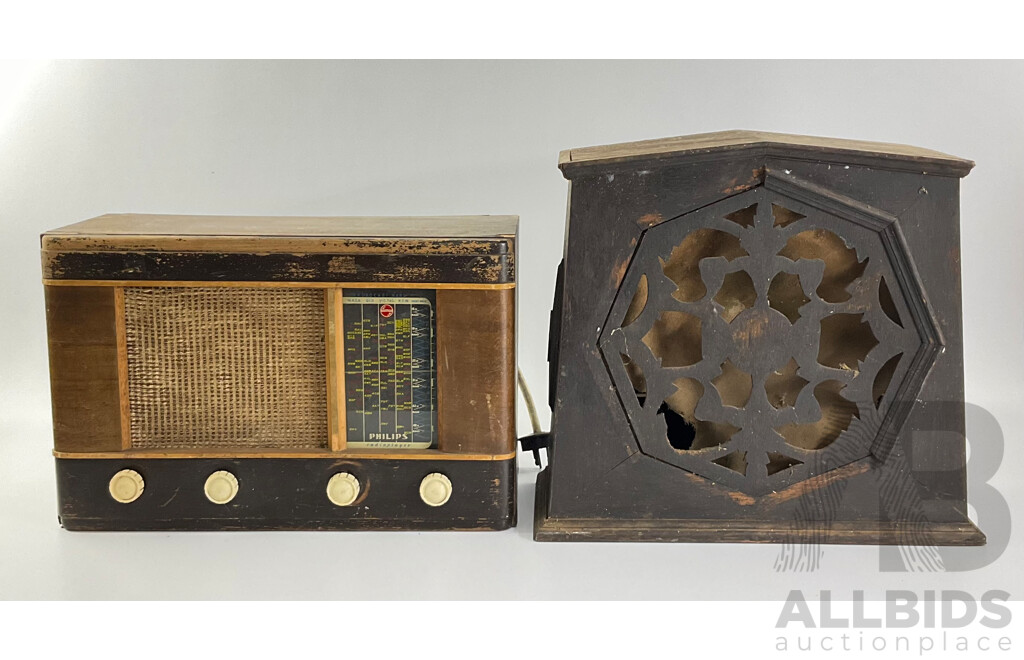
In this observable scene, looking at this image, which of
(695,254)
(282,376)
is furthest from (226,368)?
(695,254)

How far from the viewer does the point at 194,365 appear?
7.26ft

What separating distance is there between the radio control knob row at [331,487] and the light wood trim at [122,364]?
0.21ft

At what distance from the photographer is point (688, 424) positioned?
2.36m

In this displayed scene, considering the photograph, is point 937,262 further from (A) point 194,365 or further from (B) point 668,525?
(A) point 194,365

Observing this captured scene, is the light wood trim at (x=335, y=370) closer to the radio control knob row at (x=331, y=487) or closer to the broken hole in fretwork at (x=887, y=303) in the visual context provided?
the radio control knob row at (x=331, y=487)

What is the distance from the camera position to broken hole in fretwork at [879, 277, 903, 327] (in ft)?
7.10

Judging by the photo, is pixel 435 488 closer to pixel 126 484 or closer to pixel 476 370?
pixel 476 370

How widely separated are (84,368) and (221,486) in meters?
0.30

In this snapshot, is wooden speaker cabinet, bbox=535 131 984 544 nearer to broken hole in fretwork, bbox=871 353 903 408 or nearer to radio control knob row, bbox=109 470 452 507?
broken hole in fretwork, bbox=871 353 903 408

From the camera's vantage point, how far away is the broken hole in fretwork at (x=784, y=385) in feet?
7.29

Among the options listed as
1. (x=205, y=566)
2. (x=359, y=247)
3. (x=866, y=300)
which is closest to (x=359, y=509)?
(x=205, y=566)

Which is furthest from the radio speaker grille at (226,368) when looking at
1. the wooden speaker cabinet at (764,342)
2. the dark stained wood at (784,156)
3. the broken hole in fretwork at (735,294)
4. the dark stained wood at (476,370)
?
the broken hole in fretwork at (735,294)

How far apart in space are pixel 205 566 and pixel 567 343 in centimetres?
70

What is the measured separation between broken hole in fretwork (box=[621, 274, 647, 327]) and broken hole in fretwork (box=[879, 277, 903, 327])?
0.39 metres
